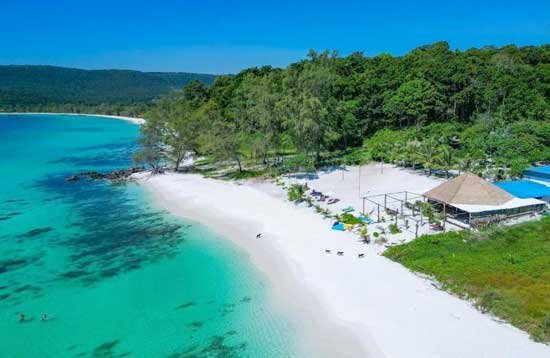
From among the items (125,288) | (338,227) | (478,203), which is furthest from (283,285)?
(478,203)

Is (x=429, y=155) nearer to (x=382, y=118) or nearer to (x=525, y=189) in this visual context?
(x=525, y=189)

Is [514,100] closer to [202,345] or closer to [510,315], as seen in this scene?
[510,315]

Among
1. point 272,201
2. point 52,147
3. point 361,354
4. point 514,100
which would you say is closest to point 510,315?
point 361,354

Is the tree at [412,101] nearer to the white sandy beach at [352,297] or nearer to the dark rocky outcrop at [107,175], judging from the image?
the white sandy beach at [352,297]

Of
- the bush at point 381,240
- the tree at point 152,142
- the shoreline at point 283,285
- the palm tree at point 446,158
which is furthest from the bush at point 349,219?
the tree at point 152,142

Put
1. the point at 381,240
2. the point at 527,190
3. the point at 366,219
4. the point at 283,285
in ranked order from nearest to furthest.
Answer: the point at 283,285 < the point at 381,240 < the point at 366,219 < the point at 527,190

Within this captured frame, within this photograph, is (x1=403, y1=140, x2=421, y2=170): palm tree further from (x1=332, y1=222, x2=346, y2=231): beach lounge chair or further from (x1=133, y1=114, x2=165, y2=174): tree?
(x1=133, y1=114, x2=165, y2=174): tree
